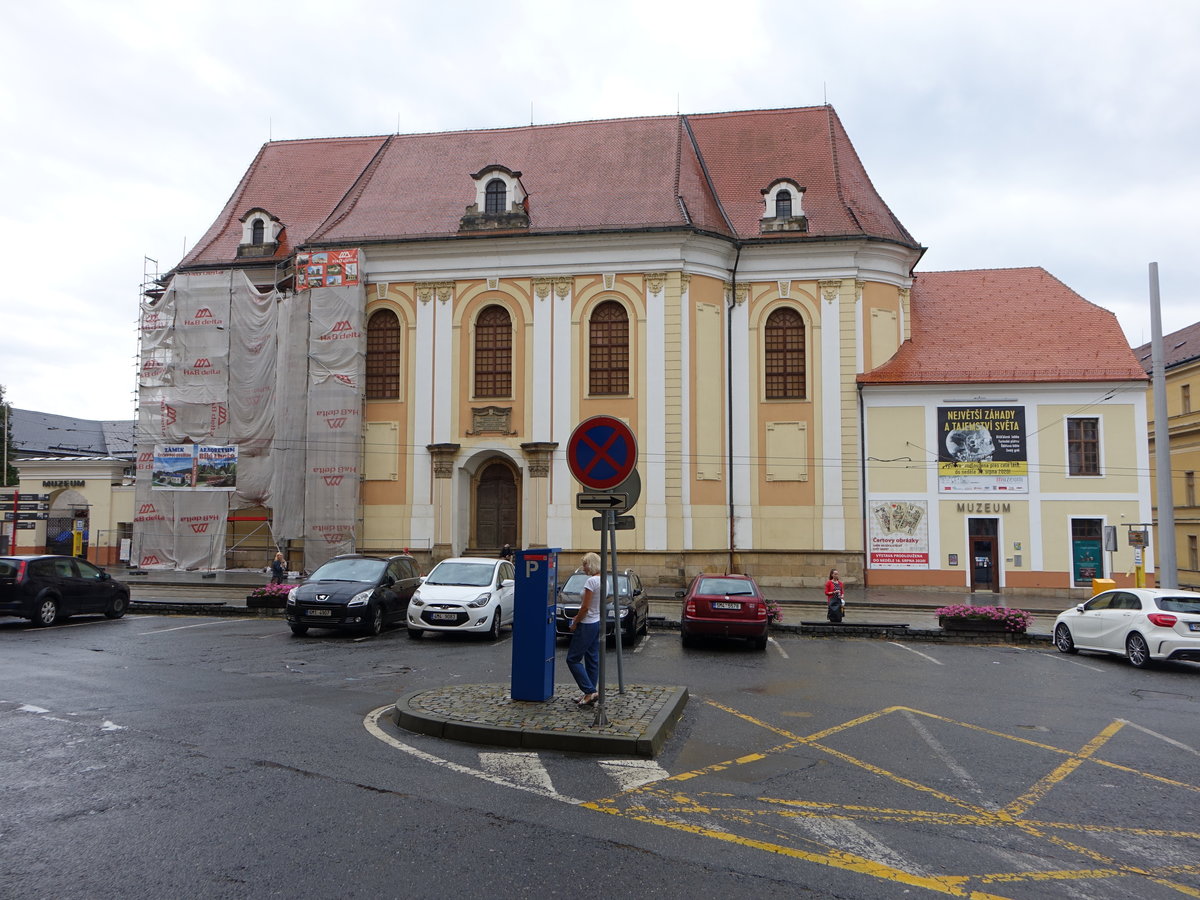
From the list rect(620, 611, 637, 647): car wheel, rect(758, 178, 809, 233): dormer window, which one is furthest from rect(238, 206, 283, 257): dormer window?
rect(620, 611, 637, 647): car wheel

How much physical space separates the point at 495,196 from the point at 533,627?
27.8 m

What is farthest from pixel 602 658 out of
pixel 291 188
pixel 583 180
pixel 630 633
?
pixel 291 188

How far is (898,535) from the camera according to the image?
105 ft

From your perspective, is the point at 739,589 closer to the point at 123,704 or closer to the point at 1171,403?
the point at 123,704

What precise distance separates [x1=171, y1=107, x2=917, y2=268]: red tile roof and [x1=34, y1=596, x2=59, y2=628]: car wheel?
19.4 metres

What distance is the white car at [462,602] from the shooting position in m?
16.2

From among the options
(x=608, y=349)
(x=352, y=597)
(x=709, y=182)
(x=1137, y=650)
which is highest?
(x=709, y=182)

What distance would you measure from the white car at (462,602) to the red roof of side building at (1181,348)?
4179 cm

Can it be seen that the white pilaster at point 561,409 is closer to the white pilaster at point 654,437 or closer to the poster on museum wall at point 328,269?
the white pilaster at point 654,437

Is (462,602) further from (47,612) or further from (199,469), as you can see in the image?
(199,469)

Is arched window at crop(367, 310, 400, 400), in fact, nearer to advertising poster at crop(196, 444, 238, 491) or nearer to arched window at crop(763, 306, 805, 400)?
advertising poster at crop(196, 444, 238, 491)

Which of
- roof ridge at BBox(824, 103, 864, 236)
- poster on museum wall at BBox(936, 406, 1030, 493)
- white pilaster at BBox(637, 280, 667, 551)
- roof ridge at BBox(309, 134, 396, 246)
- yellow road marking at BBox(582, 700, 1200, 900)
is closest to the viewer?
yellow road marking at BBox(582, 700, 1200, 900)

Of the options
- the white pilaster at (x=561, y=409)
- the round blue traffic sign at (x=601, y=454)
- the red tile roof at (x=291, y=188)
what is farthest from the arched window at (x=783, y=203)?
the round blue traffic sign at (x=601, y=454)

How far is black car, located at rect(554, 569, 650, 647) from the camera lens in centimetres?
1600
